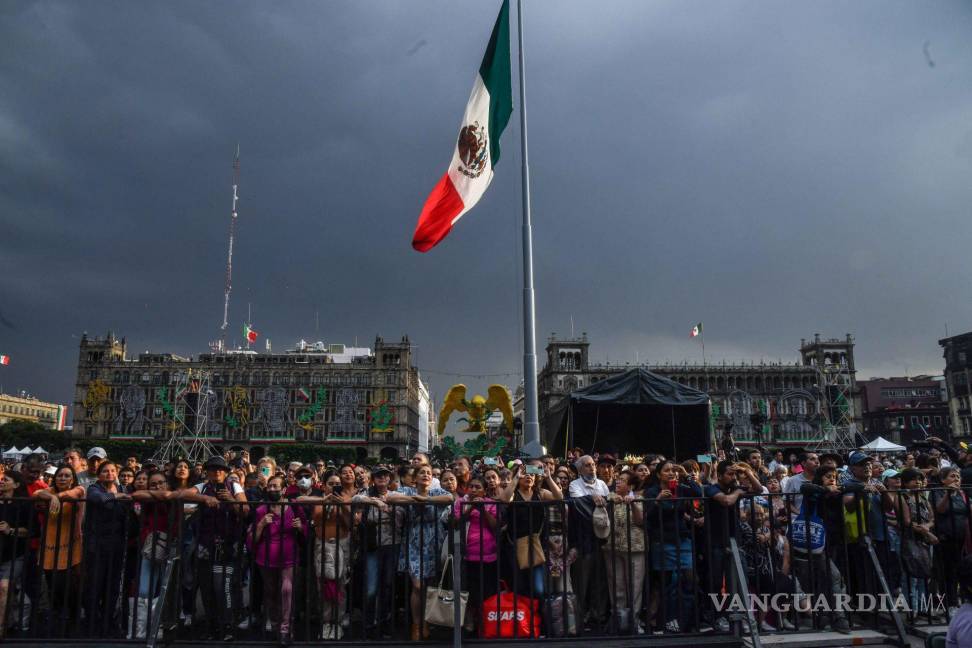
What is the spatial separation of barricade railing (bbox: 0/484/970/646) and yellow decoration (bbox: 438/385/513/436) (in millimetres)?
14499

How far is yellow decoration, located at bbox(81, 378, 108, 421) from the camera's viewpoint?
81500mm

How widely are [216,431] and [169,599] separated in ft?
269

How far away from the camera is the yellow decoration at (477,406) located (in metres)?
21.1

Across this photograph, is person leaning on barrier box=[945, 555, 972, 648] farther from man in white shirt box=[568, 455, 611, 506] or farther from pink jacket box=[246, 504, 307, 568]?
pink jacket box=[246, 504, 307, 568]

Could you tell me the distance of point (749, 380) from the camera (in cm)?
9212

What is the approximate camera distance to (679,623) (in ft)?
17.7

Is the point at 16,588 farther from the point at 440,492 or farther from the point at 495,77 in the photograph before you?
the point at 495,77

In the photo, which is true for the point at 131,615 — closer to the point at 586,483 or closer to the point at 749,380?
the point at 586,483

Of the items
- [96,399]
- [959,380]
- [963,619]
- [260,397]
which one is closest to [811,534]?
[963,619]

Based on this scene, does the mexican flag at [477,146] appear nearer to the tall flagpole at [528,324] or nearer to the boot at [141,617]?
the tall flagpole at [528,324]

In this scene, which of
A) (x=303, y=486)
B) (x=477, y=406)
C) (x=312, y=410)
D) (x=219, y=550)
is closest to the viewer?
(x=219, y=550)

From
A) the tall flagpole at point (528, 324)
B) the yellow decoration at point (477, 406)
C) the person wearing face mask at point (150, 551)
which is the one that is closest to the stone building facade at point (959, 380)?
the yellow decoration at point (477, 406)

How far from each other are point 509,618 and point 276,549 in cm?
221

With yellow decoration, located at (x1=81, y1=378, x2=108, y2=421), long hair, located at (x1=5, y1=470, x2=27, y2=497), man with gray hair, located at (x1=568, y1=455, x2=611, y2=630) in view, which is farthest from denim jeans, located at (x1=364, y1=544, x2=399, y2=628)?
yellow decoration, located at (x1=81, y1=378, x2=108, y2=421)
